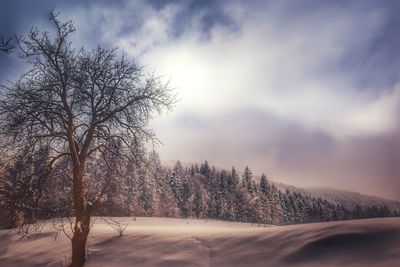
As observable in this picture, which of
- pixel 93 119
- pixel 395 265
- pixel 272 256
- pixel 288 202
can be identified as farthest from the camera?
pixel 288 202

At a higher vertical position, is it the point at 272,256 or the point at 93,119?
the point at 93,119

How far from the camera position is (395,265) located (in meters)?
5.92

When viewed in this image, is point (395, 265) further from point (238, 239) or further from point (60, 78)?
point (60, 78)

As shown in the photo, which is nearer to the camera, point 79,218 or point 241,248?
point 241,248

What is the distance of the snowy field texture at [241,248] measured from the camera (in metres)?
7.04

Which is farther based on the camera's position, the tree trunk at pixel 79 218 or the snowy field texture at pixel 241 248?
the tree trunk at pixel 79 218

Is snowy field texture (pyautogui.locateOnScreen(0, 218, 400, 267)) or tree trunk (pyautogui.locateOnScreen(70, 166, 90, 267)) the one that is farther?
tree trunk (pyautogui.locateOnScreen(70, 166, 90, 267))

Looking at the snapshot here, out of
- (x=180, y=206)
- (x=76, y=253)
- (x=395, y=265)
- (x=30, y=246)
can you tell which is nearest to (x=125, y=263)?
(x=76, y=253)

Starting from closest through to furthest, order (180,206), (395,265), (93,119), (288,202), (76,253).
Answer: (395,265)
(76,253)
(93,119)
(180,206)
(288,202)

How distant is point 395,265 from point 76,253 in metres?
8.55

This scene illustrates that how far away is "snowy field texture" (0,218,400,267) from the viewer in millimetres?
7035

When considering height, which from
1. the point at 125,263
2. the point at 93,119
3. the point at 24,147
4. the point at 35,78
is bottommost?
the point at 125,263

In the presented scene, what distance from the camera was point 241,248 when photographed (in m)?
9.11

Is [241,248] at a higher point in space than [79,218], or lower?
lower
